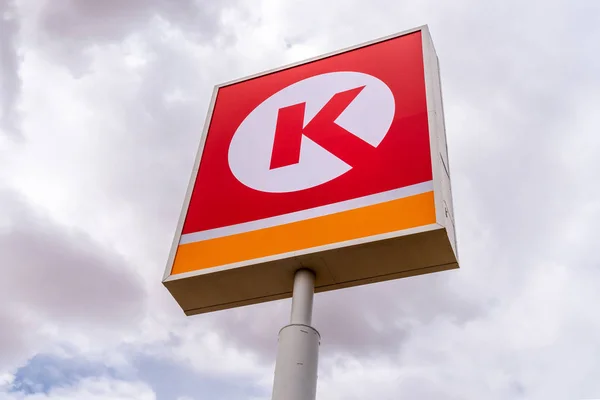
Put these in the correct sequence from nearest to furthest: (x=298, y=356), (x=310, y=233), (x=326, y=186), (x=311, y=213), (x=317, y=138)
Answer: (x=298, y=356)
(x=310, y=233)
(x=311, y=213)
(x=326, y=186)
(x=317, y=138)

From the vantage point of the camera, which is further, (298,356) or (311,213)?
(311,213)

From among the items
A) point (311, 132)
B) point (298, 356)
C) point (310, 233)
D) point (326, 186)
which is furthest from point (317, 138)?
point (298, 356)

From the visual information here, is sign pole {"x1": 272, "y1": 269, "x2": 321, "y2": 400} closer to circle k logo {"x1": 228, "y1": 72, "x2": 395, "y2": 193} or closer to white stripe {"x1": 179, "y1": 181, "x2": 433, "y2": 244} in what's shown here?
white stripe {"x1": 179, "y1": 181, "x2": 433, "y2": 244}

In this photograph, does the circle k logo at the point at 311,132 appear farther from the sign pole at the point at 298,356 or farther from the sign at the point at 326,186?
the sign pole at the point at 298,356

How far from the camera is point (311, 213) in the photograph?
152 inches

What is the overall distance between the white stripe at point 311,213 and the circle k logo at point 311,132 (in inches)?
10.3

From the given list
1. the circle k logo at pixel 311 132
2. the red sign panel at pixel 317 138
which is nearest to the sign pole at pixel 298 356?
the red sign panel at pixel 317 138

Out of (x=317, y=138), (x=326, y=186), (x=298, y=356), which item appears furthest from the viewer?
(x=317, y=138)

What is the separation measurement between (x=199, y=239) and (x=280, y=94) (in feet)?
5.11

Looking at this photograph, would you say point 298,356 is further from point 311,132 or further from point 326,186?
point 311,132

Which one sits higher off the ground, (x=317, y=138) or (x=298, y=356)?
(x=317, y=138)

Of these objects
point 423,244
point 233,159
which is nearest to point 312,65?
point 233,159

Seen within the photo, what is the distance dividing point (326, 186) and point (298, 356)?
1.24m

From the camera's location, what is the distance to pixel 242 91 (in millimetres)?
5324
